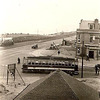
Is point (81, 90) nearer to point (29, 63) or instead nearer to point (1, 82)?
point (1, 82)

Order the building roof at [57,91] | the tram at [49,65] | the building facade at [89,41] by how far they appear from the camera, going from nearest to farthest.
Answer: the building roof at [57,91], the tram at [49,65], the building facade at [89,41]

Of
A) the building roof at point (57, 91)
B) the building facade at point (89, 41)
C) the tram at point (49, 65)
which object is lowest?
the tram at point (49, 65)

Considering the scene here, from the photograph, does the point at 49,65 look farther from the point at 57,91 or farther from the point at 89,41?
the point at 57,91

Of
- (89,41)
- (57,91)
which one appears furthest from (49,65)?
(57,91)

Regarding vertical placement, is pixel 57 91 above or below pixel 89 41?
below

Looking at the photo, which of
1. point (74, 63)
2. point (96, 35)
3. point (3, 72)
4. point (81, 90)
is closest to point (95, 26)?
point (96, 35)

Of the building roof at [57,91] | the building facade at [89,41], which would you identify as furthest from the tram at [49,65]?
the building roof at [57,91]

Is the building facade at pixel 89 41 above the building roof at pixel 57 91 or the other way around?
above

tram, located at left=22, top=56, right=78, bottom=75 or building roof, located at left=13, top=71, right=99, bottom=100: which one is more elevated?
building roof, located at left=13, top=71, right=99, bottom=100

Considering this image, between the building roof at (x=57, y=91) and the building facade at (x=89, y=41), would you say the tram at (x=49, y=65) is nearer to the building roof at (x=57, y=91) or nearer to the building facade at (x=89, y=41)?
the building facade at (x=89, y=41)

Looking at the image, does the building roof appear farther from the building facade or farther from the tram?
the building facade

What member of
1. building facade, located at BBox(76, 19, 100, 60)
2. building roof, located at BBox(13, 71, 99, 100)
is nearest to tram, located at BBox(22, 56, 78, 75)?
building facade, located at BBox(76, 19, 100, 60)

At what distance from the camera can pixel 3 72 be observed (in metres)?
38.4

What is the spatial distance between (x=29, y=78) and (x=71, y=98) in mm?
20366
